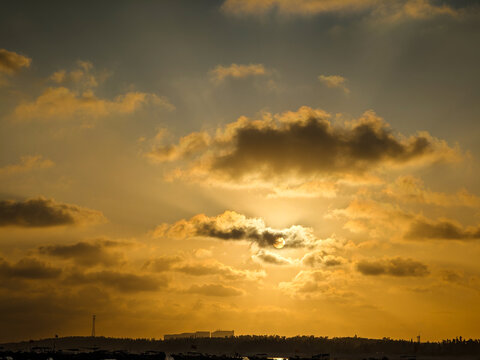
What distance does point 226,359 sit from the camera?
17938 centimetres

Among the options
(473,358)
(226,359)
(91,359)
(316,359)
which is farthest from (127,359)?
(473,358)

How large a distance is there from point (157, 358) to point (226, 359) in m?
27.3

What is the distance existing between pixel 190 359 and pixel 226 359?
13908mm

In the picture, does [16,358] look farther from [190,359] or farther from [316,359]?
[316,359]

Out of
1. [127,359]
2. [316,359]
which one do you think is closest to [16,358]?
[127,359]

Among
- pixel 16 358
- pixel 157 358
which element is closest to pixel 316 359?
pixel 157 358

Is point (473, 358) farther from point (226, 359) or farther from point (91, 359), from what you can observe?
point (91, 359)

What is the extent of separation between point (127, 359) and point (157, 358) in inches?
532

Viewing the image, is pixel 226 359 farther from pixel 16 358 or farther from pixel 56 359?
pixel 16 358

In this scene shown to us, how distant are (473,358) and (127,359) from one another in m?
110

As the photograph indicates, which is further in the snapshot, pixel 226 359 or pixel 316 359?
pixel 316 359

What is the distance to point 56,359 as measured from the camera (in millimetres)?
178875

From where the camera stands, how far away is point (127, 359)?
603 feet

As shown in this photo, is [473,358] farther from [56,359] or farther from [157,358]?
[56,359]
